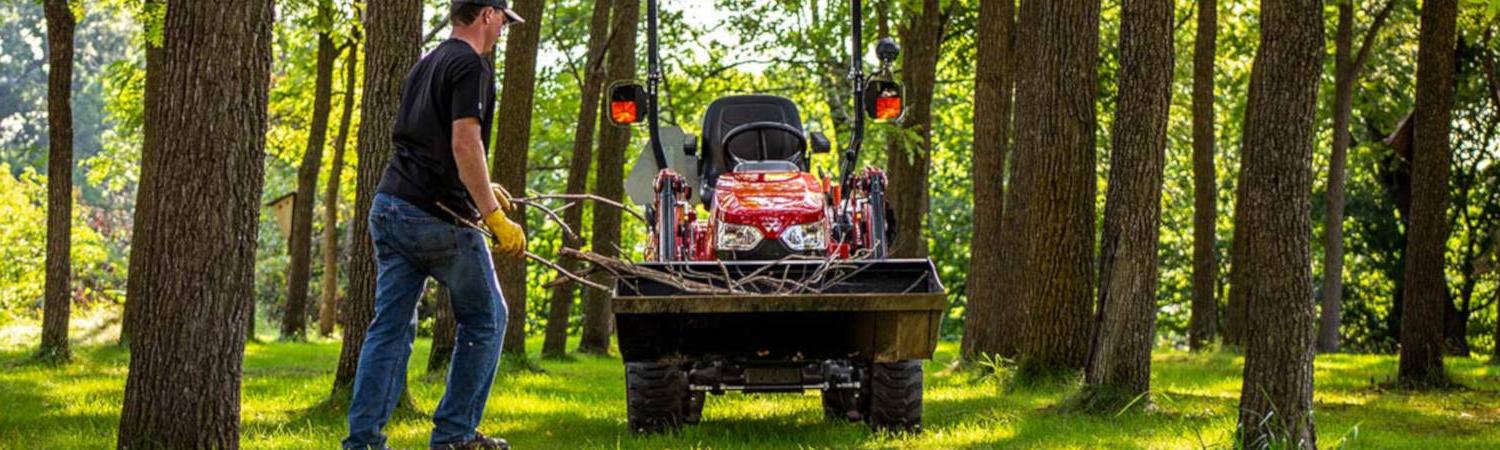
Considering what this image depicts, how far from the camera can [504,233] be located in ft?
27.0

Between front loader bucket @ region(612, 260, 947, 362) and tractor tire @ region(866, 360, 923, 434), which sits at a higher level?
front loader bucket @ region(612, 260, 947, 362)

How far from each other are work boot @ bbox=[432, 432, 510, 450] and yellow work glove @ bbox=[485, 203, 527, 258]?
886mm

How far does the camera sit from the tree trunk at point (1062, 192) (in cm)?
1442

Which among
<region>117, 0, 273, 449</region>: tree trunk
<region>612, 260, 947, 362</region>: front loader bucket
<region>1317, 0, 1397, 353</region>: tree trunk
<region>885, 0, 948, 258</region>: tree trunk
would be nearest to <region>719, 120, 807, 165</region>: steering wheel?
<region>612, 260, 947, 362</region>: front loader bucket

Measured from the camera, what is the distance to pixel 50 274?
1739cm

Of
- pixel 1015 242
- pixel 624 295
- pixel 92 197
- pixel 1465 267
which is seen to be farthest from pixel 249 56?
pixel 92 197

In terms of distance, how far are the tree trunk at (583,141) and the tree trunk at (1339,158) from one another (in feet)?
28.6

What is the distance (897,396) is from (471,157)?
11.2 ft

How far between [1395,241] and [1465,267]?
303 centimetres

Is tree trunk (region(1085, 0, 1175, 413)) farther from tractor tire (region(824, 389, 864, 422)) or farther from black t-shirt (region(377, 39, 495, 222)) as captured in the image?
black t-shirt (region(377, 39, 495, 222))

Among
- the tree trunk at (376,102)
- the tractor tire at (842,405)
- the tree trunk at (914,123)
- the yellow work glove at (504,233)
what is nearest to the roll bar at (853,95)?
the tractor tire at (842,405)

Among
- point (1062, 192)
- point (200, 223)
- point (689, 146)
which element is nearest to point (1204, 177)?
point (1062, 192)

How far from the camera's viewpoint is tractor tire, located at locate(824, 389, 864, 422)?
36.9 ft

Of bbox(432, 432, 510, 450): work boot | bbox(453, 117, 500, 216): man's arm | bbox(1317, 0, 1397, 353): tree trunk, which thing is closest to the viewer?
bbox(453, 117, 500, 216): man's arm
